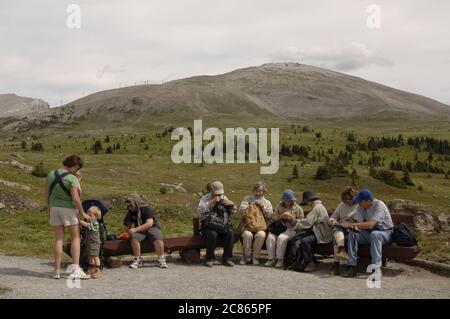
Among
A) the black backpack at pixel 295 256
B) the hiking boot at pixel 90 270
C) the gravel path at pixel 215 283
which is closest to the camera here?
the gravel path at pixel 215 283

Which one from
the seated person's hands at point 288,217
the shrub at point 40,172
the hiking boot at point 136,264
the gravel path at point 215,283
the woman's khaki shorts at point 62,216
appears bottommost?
the gravel path at point 215,283

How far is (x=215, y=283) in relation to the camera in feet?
37.0

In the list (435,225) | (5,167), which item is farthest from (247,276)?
(5,167)

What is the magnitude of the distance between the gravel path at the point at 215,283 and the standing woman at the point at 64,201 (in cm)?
88

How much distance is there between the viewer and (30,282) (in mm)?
11188

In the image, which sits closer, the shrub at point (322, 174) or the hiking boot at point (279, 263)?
the hiking boot at point (279, 263)

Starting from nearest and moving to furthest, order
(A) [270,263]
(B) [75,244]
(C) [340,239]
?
(B) [75,244]
(C) [340,239]
(A) [270,263]

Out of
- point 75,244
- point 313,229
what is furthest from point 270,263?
point 75,244

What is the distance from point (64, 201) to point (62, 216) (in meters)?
0.31

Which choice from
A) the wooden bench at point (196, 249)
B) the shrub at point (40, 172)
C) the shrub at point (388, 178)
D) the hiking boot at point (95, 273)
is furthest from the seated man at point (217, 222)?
the shrub at point (388, 178)

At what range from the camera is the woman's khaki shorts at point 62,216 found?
11344mm

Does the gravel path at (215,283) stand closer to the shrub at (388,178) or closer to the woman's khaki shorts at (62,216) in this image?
the woman's khaki shorts at (62,216)

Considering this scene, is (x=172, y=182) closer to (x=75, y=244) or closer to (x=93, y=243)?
(x=93, y=243)
